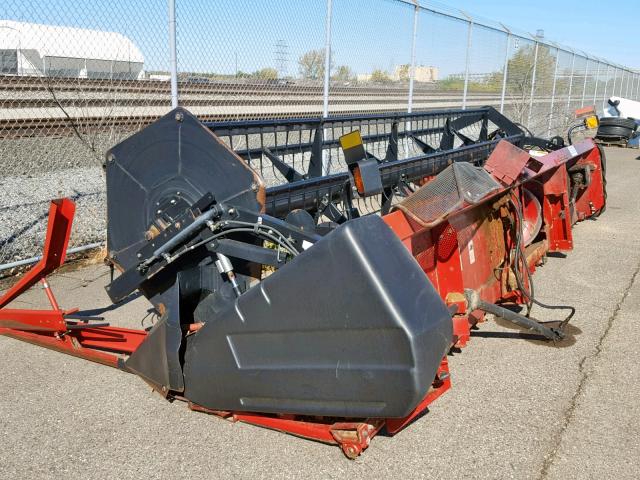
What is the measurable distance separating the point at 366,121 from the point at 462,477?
11.7 ft

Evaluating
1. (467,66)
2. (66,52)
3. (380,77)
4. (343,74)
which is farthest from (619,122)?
(66,52)

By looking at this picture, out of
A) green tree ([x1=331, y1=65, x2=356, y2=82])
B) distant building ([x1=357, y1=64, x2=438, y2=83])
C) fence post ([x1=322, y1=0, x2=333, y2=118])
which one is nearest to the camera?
fence post ([x1=322, y1=0, x2=333, y2=118])

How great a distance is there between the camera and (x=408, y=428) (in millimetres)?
2865

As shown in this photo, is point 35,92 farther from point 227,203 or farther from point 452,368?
point 452,368

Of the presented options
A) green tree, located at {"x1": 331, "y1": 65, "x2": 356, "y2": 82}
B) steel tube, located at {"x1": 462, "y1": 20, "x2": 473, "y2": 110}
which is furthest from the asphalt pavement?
steel tube, located at {"x1": 462, "y1": 20, "x2": 473, "y2": 110}

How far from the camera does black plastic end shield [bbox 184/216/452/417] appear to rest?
79.2 inches

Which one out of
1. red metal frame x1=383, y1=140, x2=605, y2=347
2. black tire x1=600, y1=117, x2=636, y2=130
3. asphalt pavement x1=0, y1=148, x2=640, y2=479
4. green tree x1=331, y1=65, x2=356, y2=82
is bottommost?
asphalt pavement x1=0, y1=148, x2=640, y2=479

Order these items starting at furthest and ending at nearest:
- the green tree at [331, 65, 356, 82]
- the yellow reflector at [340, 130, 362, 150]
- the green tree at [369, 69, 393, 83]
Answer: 1. the green tree at [369, 69, 393, 83]
2. the green tree at [331, 65, 356, 82]
3. the yellow reflector at [340, 130, 362, 150]

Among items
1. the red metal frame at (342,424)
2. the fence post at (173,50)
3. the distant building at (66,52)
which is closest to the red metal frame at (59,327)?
the red metal frame at (342,424)

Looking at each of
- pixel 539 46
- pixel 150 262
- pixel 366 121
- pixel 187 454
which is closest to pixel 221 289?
pixel 150 262

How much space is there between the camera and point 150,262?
266cm

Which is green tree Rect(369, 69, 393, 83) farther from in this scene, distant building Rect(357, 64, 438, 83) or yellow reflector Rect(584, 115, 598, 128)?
yellow reflector Rect(584, 115, 598, 128)

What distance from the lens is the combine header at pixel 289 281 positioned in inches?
81.1

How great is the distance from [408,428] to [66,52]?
439cm
